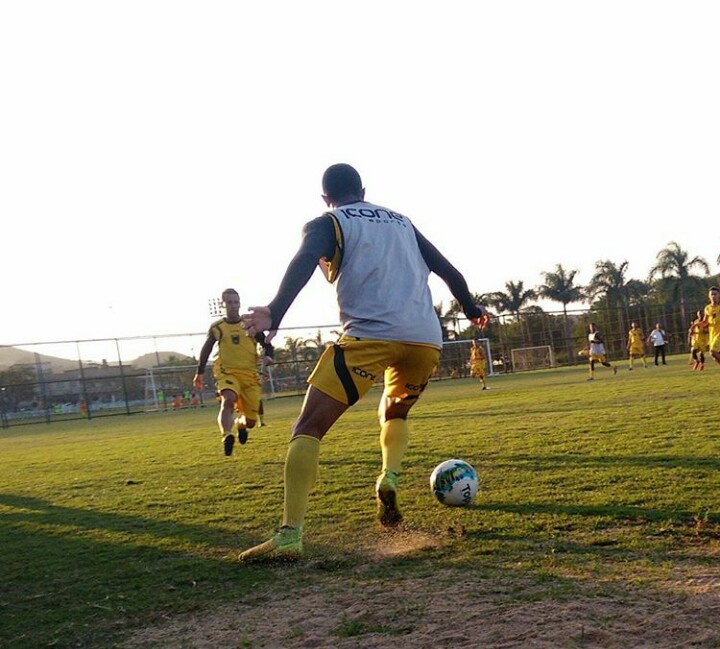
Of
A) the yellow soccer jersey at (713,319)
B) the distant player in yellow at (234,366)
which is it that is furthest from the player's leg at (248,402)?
the yellow soccer jersey at (713,319)

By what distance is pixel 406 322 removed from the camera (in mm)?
3963

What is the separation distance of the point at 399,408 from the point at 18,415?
106 feet

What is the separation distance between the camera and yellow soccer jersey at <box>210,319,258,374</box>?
954cm

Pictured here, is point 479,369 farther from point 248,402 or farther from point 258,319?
point 258,319

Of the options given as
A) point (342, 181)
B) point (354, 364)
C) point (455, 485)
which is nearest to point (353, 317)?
point (354, 364)

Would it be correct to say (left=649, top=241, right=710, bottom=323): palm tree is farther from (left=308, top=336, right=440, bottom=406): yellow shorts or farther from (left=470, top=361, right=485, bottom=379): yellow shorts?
(left=308, top=336, right=440, bottom=406): yellow shorts

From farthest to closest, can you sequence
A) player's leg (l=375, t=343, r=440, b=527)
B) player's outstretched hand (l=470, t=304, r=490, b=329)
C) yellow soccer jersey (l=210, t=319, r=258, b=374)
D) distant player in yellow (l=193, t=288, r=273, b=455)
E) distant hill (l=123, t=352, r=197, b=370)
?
distant hill (l=123, t=352, r=197, b=370)
yellow soccer jersey (l=210, t=319, r=258, b=374)
distant player in yellow (l=193, t=288, r=273, b=455)
player's outstretched hand (l=470, t=304, r=490, b=329)
player's leg (l=375, t=343, r=440, b=527)

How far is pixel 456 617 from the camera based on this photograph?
2.59 metres

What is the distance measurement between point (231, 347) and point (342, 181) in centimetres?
566

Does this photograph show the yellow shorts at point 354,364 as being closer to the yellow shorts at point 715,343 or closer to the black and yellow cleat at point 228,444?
the black and yellow cleat at point 228,444

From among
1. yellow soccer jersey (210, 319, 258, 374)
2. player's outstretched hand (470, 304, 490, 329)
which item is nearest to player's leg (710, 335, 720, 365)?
yellow soccer jersey (210, 319, 258, 374)

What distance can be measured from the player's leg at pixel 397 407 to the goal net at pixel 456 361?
35837mm

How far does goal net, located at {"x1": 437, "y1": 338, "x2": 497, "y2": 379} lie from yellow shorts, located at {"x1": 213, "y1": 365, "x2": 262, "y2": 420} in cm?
3096

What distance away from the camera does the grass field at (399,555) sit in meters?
2.57
